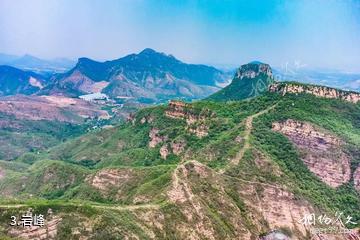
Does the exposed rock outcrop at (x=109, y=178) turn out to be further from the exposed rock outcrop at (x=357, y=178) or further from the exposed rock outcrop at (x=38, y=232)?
the exposed rock outcrop at (x=357, y=178)

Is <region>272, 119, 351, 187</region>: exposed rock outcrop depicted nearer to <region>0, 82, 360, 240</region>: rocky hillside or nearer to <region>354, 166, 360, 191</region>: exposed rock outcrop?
<region>0, 82, 360, 240</region>: rocky hillside

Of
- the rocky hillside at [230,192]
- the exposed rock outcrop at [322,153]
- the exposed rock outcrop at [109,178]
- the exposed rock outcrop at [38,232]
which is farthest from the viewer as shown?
the exposed rock outcrop at [322,153]

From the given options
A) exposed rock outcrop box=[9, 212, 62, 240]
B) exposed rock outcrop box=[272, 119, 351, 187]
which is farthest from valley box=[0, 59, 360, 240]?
exposed rock outcrop box=[272, 119, 351, 187]

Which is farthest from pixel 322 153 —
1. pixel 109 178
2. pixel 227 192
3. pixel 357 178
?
pixel 109 178

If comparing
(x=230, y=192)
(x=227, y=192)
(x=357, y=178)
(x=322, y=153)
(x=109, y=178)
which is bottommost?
(x=109, y=178)

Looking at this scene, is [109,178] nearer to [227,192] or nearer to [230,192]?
[227,192]

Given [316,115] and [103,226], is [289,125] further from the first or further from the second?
[103,226]

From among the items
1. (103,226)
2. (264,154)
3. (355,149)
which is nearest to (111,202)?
(103,226)

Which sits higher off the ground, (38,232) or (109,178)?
(38,232)

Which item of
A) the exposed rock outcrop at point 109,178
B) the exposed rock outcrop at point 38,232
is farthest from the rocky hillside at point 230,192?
the exposed rock outcrop at point 109,178
